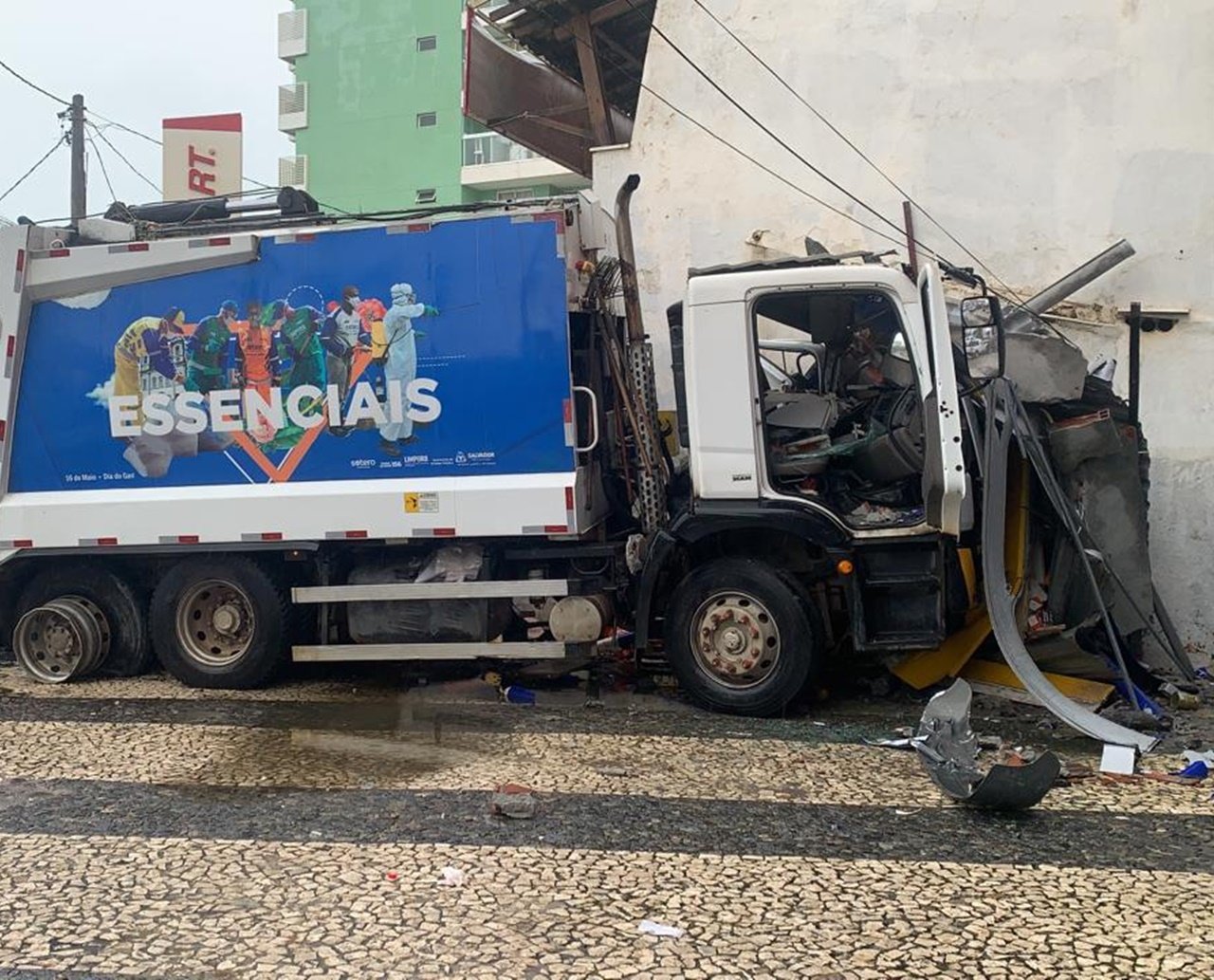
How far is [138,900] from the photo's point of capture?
375 centimetres

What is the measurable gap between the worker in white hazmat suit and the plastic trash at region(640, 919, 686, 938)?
12.4 ft

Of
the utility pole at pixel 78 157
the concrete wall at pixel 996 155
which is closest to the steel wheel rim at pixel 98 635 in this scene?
the concrete wall at pixel 996 155

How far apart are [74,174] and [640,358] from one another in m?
15.1

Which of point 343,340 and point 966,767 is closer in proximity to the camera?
point 966,767

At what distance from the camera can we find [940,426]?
568 centimetres

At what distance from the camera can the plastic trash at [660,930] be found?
3.39 m

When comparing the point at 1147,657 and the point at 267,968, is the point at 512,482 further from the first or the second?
the point at 1147,657

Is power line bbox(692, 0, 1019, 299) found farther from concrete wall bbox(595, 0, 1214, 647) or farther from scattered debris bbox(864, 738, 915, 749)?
scattered debris bbox(864, 738, 915, 749)

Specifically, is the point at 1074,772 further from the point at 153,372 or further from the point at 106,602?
the point at 106,602

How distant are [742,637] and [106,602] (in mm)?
4470

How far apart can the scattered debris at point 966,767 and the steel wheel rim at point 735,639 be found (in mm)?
1060

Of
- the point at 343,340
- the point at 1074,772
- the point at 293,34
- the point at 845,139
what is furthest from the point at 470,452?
the point at 293,34

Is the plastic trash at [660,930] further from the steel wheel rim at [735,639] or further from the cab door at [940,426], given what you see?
the cab door at [940,426]

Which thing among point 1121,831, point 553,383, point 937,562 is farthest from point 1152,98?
point 1121,831
